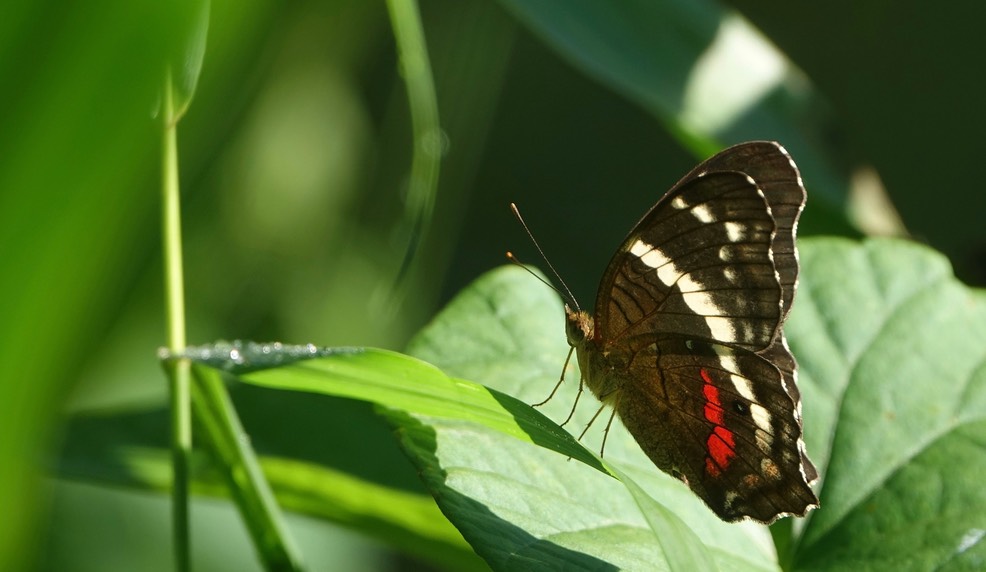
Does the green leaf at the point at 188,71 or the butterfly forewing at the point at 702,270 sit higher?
the green leaf at the point at 188,71


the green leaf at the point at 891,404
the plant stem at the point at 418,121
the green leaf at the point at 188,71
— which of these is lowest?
the green leaf at the point at 891,404

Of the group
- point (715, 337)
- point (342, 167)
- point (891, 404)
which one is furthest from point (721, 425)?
point (342, 167)

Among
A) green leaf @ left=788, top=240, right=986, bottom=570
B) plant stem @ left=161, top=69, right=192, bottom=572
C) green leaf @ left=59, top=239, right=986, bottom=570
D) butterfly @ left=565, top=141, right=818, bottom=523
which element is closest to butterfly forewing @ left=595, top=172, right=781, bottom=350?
butterfly @ left=565, top=141, right=818, bottom=523

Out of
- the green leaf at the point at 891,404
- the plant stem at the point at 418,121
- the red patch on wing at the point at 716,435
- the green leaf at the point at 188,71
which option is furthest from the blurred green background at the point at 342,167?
the red patch on wing at the point at 716,435

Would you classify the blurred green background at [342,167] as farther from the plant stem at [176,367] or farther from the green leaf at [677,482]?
the green leaf at [677,482]

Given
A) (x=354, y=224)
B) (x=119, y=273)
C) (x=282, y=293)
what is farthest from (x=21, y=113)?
(x=354, y=224)

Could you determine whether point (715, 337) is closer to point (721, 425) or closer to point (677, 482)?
point (721, 425)
